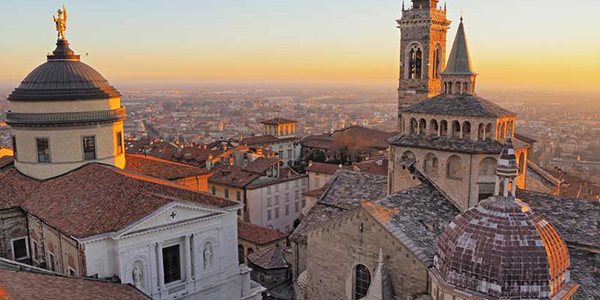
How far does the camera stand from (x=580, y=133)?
8825 centimetres

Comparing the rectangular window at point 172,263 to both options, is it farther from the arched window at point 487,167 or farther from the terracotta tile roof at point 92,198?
the arched window at point 487,167

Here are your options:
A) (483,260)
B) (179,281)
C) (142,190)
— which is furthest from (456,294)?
(142,190)

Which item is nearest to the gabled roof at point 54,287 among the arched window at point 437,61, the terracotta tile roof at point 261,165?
the arched window at point 437,61

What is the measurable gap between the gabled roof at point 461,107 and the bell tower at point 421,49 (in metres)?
15.7

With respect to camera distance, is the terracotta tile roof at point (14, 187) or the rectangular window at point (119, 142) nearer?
the terracotta tile roof at point (14, 187)

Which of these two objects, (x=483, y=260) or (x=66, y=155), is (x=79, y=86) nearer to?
(x=66, y=155)

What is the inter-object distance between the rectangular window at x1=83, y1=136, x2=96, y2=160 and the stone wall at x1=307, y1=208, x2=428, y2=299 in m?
14.2

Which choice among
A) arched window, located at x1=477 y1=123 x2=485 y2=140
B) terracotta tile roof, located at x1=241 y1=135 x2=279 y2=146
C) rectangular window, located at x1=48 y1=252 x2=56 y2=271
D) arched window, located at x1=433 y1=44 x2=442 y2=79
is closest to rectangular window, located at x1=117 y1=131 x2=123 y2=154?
rectangular window, located at x1=48 y1=252 x2=56 y2=271

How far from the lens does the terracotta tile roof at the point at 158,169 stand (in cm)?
2948

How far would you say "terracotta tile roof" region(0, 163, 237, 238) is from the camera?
19.0 m

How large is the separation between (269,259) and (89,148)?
1415 cm

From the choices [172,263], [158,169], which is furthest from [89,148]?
[172,263]

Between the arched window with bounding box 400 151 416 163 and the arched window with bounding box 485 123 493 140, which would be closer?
Answer: the arched window with bounding box 485 123 493 140

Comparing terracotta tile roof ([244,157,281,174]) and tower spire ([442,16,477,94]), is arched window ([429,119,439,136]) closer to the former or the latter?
tower spire ([442,16,477,94])
